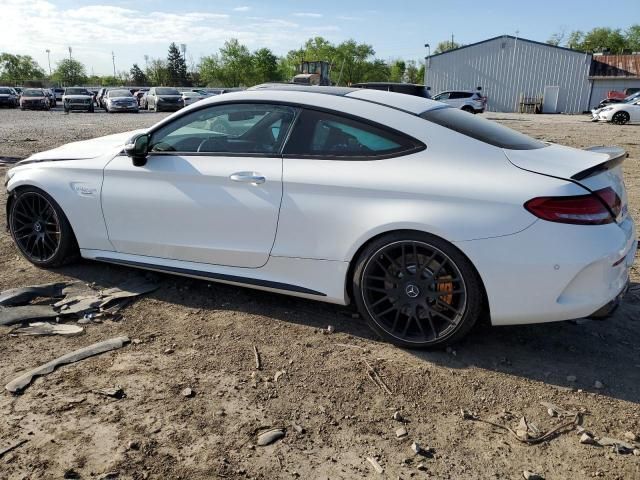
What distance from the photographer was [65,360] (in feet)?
10.8

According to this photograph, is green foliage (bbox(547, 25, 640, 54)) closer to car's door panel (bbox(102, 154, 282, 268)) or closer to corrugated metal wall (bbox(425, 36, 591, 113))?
corrugated metal wall (bbox(425, 36, 591, 113))

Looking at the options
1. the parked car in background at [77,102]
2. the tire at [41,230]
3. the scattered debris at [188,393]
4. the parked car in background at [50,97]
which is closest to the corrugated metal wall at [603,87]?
the parked car in background at [77,102]

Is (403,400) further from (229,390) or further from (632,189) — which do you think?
(632,189)

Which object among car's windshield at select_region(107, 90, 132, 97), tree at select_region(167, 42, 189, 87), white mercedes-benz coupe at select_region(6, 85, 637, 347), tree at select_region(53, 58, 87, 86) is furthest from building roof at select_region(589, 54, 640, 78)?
tree at select_region(53, 58, 87, 86)

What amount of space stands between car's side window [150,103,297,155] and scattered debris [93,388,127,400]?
1751 mm

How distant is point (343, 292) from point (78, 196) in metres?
2.31

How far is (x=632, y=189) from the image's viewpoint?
8422 mm

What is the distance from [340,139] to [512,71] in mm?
50316

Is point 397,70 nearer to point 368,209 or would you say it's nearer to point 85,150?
point 85,150

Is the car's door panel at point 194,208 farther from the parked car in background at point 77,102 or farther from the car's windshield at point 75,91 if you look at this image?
the car's windshield at point 75,91

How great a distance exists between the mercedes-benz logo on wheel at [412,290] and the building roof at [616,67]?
51.8 m

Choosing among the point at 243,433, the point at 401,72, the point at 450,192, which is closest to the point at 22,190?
the point at 243,433

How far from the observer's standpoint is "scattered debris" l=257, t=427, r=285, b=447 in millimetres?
2586

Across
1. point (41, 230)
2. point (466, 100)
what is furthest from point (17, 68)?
point (41, 230)
